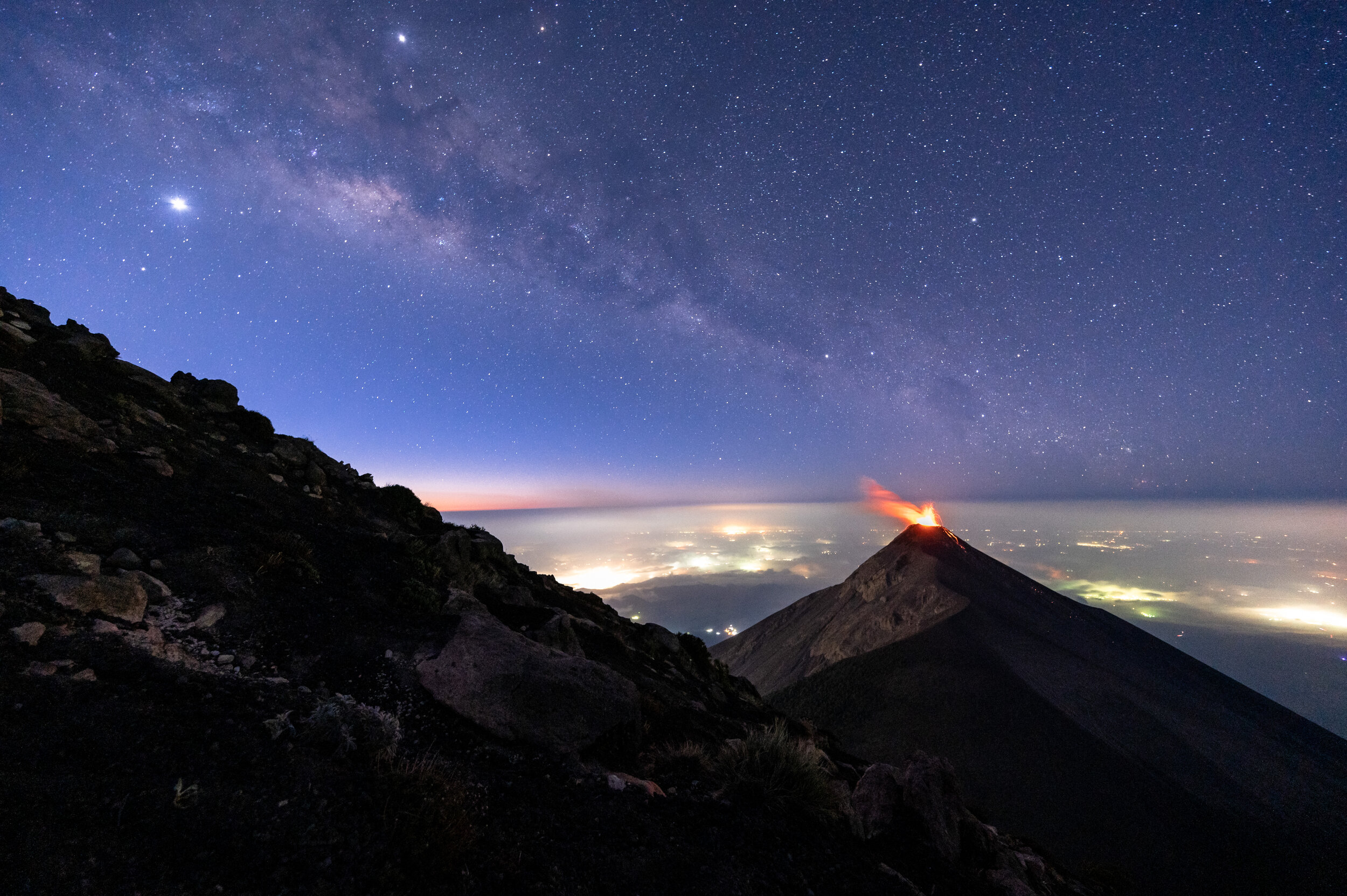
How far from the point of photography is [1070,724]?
177 ft

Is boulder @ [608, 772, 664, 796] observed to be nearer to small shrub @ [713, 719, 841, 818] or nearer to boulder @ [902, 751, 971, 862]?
small shrub @ [713, 719, 841, 818]

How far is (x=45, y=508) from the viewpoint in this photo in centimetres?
738

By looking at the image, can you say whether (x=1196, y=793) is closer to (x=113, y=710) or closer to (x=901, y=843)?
(x=901, y=843)

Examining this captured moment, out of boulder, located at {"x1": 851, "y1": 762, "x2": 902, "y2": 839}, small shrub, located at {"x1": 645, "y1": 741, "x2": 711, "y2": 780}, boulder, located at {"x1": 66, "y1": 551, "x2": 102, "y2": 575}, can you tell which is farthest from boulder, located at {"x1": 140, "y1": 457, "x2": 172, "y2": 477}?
boulder, located at {"x1": 851, "y1": 762, "x2": 902, "y2": 839}

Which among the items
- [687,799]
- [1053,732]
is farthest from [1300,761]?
[687,799]

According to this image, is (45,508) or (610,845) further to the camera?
(45,508)

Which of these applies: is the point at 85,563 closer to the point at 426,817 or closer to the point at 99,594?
the point at 99,594

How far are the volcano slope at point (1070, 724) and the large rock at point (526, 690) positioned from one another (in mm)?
30443

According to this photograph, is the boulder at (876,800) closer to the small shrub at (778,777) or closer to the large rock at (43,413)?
the small shrub at (778,777)

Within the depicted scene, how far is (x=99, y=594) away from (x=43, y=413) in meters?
7.45

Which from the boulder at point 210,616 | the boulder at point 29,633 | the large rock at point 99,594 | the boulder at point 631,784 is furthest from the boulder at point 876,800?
the large rock at point 99,594

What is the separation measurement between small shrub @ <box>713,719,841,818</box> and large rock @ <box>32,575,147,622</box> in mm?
8343

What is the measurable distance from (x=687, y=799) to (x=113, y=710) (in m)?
6.16

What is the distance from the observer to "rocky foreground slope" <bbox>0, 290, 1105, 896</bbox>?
362 centimetres
